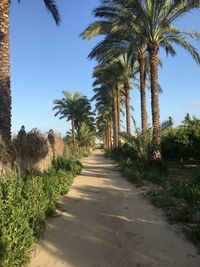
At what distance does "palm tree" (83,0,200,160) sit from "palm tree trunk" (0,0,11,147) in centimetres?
898

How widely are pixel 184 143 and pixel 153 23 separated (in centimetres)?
1081

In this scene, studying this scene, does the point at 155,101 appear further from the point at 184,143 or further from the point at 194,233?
the point at 194,233

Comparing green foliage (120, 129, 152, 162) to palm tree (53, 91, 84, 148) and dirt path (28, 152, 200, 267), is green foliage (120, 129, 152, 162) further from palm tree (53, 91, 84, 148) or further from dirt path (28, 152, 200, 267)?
palm tree (53, 91, 84, 148)

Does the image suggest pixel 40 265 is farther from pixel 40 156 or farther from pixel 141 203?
pixel 40 156

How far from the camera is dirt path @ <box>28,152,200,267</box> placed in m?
6.55

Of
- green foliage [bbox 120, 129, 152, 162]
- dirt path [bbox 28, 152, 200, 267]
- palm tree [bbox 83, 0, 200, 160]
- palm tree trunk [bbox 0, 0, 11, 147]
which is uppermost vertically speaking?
palm tree [bbox 83, 0, 200, 160]

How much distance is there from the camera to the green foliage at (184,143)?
2902cm

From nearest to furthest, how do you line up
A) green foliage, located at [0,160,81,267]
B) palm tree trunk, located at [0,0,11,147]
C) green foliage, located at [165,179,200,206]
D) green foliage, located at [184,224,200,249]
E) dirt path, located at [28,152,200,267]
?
green foliage, located at [0,160,81,267] < dirt path, located at [28,152,200,267] < green foliage, located at [184,224,200,249] < green foliage, located at [165,179,200,206] < palm tree trunk, located at [0,0,11,147]

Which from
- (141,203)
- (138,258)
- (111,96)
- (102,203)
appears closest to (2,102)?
(102,203)

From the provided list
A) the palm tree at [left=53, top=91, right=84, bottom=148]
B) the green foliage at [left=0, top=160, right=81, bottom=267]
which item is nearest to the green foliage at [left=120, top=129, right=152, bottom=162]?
the green foliage at [left=0, top=160, right=81, bottom=267]

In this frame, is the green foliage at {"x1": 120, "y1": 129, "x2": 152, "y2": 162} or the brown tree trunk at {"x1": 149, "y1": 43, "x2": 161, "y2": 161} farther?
the green foliage at {"x1": 120, "y1": 129, "x2": 152, "y2": 162}

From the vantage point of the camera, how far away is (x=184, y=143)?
96.6 ft

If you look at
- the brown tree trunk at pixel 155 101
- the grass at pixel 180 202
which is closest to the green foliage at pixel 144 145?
the brown tree trunk at pixel 155 101

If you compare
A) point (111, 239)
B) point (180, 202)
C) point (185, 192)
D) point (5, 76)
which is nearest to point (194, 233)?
point (111, 239)
